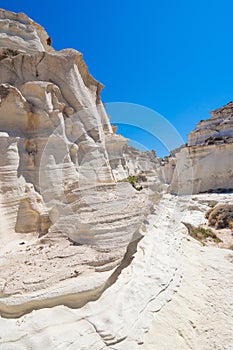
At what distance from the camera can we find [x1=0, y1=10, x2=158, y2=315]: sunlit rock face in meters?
3.28

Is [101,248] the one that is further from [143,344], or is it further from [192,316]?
[192,316]

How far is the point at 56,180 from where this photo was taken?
6340mm

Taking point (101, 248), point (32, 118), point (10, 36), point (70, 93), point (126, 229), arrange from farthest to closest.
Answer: point (10, 36)
point (70, 93)
point (32, 118)
point (126, 229)
point (101, 248)

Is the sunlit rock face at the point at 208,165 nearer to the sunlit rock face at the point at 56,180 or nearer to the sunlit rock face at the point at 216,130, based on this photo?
the sunlit rock face at the point at 216,130

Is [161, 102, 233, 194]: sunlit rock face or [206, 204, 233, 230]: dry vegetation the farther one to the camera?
[161, 102, 233, 194]: sunlit rock face

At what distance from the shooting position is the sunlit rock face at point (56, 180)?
3279mm

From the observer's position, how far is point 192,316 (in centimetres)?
317

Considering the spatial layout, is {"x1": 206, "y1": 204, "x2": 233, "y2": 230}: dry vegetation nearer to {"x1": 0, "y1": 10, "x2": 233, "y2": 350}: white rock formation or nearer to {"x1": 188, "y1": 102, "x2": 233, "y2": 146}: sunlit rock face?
{"x1": 0, "y1": 10, "x2": 233, "y2": 350}: white rock formation

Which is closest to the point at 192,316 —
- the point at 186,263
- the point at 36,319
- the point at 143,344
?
the point at 143,344

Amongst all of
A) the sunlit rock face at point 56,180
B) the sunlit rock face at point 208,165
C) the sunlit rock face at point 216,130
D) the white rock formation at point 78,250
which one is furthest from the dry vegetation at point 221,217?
the sunlit rock face at point 216,130

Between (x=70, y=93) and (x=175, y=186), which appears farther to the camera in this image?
(x=175, y=186)

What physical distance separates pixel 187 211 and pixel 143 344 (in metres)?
9.74

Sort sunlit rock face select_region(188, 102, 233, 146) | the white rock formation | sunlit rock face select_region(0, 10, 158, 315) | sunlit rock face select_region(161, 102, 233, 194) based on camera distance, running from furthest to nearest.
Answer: sunlit rock face select_region(188, 102, 233, 146) → sunlit rock face select_region(161, 102, 233, 194) → sunlit rock face select_region(0, 10, 158, 315) → the white rock formation

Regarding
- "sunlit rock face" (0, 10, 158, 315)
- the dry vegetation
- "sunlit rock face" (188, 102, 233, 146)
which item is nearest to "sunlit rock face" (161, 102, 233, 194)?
"sunlit rock face" (188, 102, 233, 146)
